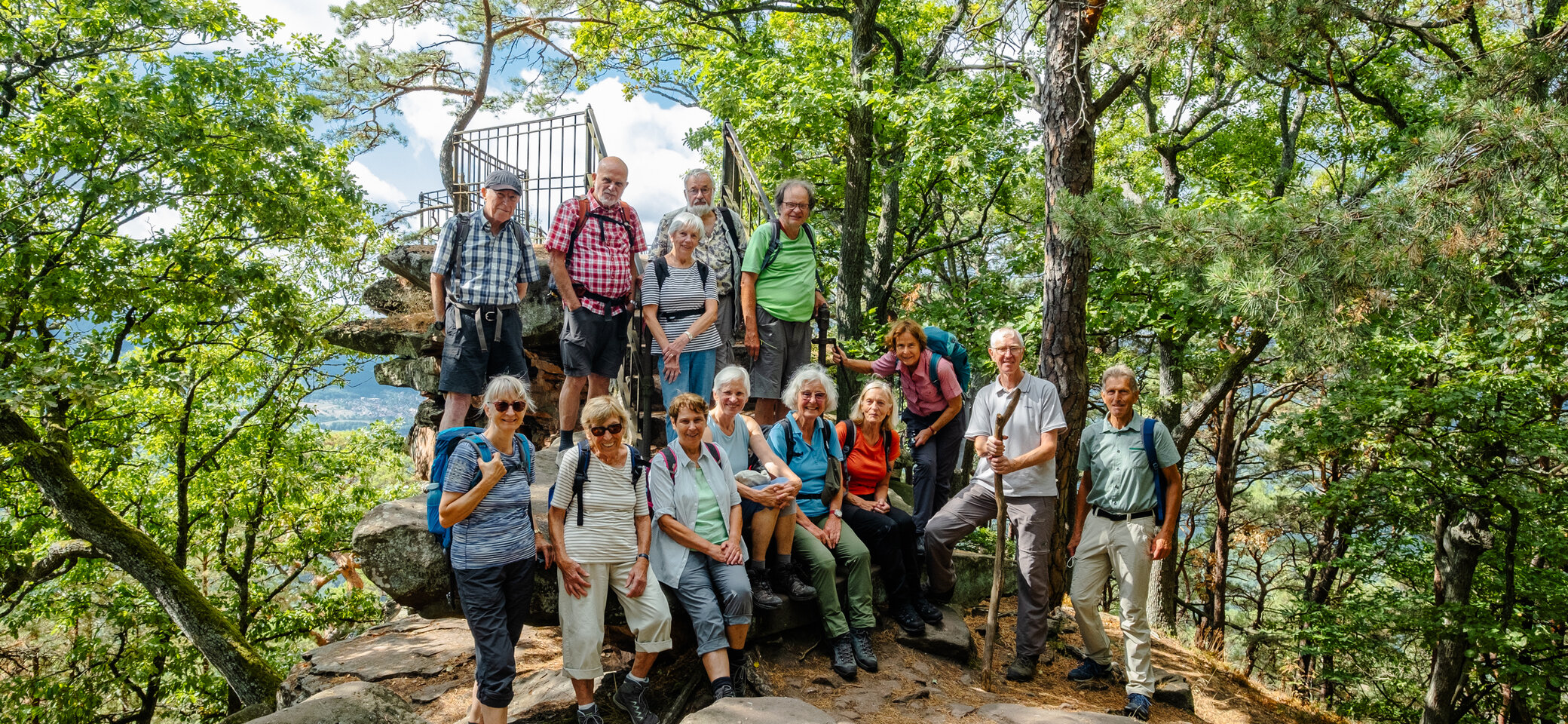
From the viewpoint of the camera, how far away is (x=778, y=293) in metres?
5.40

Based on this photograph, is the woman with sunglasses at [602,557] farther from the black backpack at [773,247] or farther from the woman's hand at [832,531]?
the black backpack at [773,247]

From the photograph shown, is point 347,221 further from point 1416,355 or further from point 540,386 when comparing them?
point 1416,355

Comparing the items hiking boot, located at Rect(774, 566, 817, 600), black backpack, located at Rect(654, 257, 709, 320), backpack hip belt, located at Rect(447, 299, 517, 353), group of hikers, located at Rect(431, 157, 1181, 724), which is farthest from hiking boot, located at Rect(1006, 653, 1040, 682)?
backpack hip belt, located at Rect(447, 299, 517, 353)

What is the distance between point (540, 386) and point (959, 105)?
581cm

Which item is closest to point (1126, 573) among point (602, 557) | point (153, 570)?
point (602, 557)

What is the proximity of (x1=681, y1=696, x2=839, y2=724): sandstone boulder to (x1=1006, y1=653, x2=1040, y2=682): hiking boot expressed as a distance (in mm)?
→ 1853

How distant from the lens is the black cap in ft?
15.6

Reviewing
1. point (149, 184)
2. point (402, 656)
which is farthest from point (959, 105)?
point (149, 184)

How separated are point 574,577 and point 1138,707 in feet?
10.9

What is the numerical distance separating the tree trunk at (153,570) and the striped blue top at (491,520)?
23.8 ft

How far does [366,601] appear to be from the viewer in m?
13.8

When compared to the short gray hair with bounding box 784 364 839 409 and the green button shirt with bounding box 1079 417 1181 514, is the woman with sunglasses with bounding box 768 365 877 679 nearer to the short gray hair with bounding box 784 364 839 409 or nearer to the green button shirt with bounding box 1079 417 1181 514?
the short gray hair with bounding box 784 364 839 409

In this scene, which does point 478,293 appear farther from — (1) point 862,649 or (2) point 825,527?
(1) point 862,649

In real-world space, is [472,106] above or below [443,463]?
above
